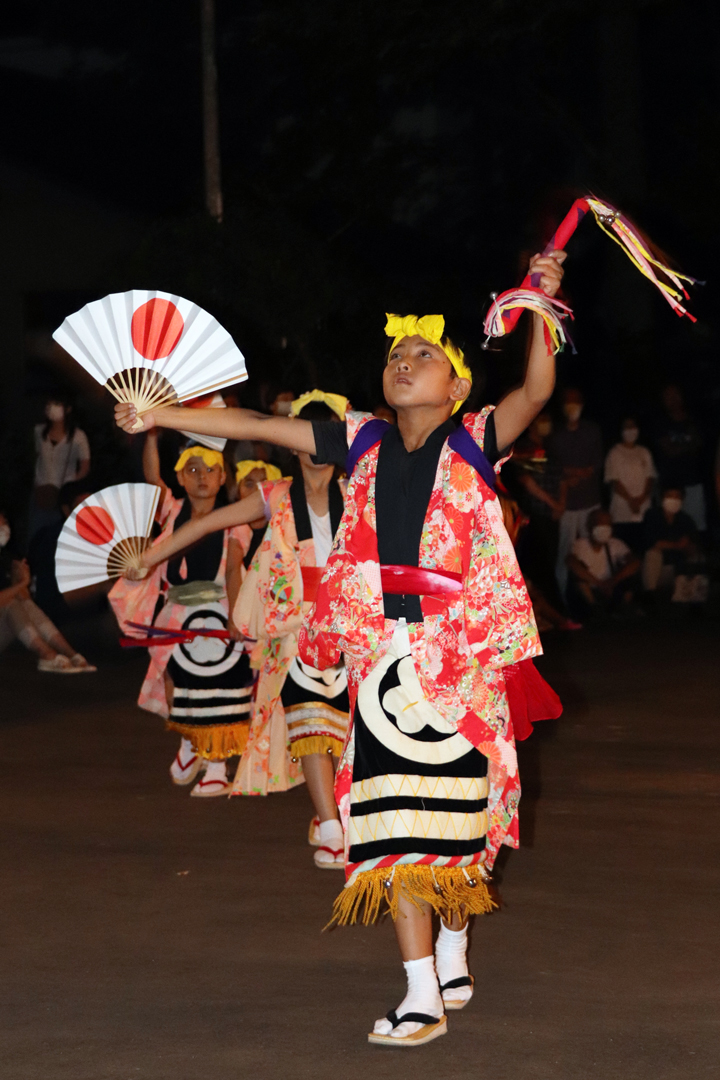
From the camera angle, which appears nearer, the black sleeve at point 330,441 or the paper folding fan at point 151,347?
the paper folding fan at point 151,347

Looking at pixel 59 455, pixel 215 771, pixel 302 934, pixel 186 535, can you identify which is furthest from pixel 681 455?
pixel 302 934

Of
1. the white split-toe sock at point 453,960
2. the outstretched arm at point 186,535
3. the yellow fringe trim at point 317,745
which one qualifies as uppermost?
the outstretched arm at point 186,535

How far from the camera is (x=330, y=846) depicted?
18.3 feet

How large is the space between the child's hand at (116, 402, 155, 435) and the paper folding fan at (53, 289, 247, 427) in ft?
0.12

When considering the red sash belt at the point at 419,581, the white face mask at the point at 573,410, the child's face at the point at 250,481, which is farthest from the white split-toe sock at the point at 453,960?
the white face mask at the point at 573,410

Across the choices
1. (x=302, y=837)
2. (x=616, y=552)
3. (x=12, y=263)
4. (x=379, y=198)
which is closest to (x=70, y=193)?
(x=12, y=263)

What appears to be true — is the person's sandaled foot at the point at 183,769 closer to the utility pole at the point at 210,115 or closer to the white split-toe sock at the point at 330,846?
the white split-toe sock at the point at 330,846

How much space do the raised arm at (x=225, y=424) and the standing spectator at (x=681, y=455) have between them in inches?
393

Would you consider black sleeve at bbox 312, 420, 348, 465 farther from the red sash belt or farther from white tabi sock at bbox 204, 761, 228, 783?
white tabi sock at bbox 204, 761, 228, 783

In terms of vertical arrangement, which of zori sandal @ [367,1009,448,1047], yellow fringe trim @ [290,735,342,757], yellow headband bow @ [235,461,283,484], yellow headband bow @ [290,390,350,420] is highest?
yellow headband bow @ [290,390,350,420]

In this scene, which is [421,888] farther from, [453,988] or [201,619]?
[201,619]

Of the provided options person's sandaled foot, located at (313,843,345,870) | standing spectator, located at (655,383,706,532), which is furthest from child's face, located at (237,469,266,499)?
standing spectator, located at (655,383,706,532)

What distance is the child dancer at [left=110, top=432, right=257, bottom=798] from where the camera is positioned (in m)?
6.88

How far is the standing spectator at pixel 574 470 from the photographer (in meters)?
13.2
